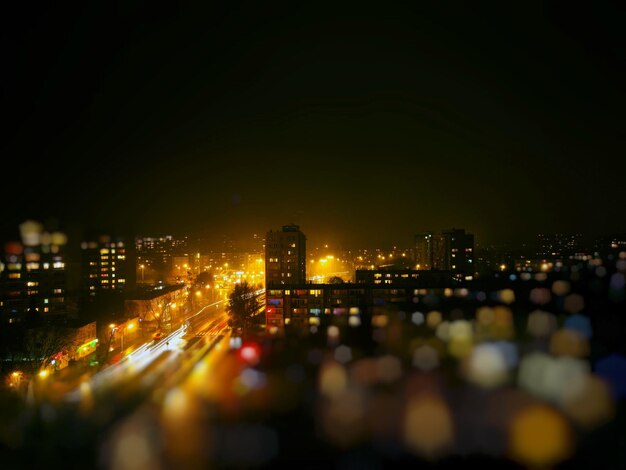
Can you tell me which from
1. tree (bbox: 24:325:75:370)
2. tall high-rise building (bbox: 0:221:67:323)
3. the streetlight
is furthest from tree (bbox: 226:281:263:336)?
tall high-rise building (bbox: 0:221:67:323)

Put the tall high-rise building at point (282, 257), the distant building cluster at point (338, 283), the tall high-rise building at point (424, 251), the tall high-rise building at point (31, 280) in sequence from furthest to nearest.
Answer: the tall high-rise building at point (424, 251) < the tall high-rise building at point (282, 257) < the tall high-rise building at point (31, 280) < the distant building cluster at point (338, 283)

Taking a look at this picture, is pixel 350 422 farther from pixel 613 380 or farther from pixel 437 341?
pixel 437 341

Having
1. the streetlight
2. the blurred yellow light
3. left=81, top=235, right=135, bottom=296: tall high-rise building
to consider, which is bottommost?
the streetlight

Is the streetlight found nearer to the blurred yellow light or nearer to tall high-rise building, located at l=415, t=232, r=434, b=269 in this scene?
the blurred yellow light

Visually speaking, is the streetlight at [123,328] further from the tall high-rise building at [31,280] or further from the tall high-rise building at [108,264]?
the tall high-rise building at [108,264]

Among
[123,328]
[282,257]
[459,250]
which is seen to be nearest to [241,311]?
[123,328]

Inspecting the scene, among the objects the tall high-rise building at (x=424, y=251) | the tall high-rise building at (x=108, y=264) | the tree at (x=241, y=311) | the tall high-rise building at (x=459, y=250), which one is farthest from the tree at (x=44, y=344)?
the tall high-rise building at (x=424, y=251)

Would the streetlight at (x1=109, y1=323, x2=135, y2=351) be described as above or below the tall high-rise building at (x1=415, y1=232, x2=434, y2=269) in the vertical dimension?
below

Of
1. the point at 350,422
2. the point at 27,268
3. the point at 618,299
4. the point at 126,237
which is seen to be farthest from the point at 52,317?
the point at 618,299

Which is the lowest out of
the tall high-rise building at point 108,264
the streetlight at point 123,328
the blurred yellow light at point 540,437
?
the streetlight at point 123,328
